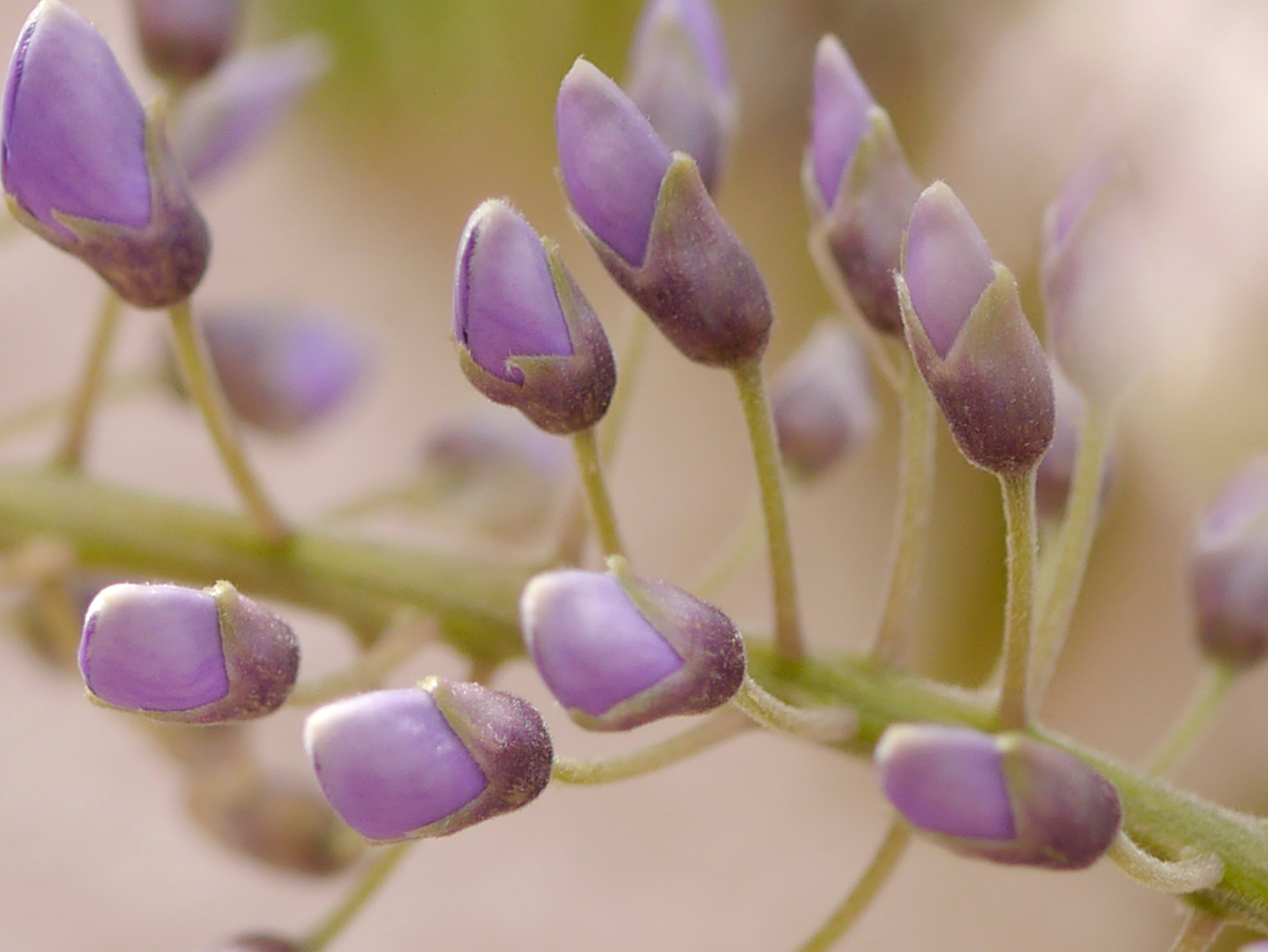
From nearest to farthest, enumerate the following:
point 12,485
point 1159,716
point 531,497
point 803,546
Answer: point 12,485
point 531,497
point 1159,716
point 803,546

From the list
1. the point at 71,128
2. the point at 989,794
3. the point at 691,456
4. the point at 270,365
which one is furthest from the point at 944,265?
the point at 691,456

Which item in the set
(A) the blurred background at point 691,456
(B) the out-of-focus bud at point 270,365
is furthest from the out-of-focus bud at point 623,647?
(A) the blurred background at point 691,456

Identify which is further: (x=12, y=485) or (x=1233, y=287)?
(x=1233, y=287)

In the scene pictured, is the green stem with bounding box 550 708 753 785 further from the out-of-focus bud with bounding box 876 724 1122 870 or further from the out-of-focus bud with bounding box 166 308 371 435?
the out-of-focus bud with bounding box 166 308 371 435

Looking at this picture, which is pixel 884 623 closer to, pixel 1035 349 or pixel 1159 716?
pixel 1035 349

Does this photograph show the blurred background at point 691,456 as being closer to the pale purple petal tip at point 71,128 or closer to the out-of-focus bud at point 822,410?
the out-of-focus bud at point 822,410

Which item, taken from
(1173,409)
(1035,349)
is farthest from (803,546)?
(1035,349)

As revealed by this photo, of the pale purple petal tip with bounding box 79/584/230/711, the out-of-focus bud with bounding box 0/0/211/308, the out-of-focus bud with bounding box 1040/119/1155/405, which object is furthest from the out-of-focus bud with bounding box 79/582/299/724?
the out-of-focus bud with bounding box 1040/119/1155/405
